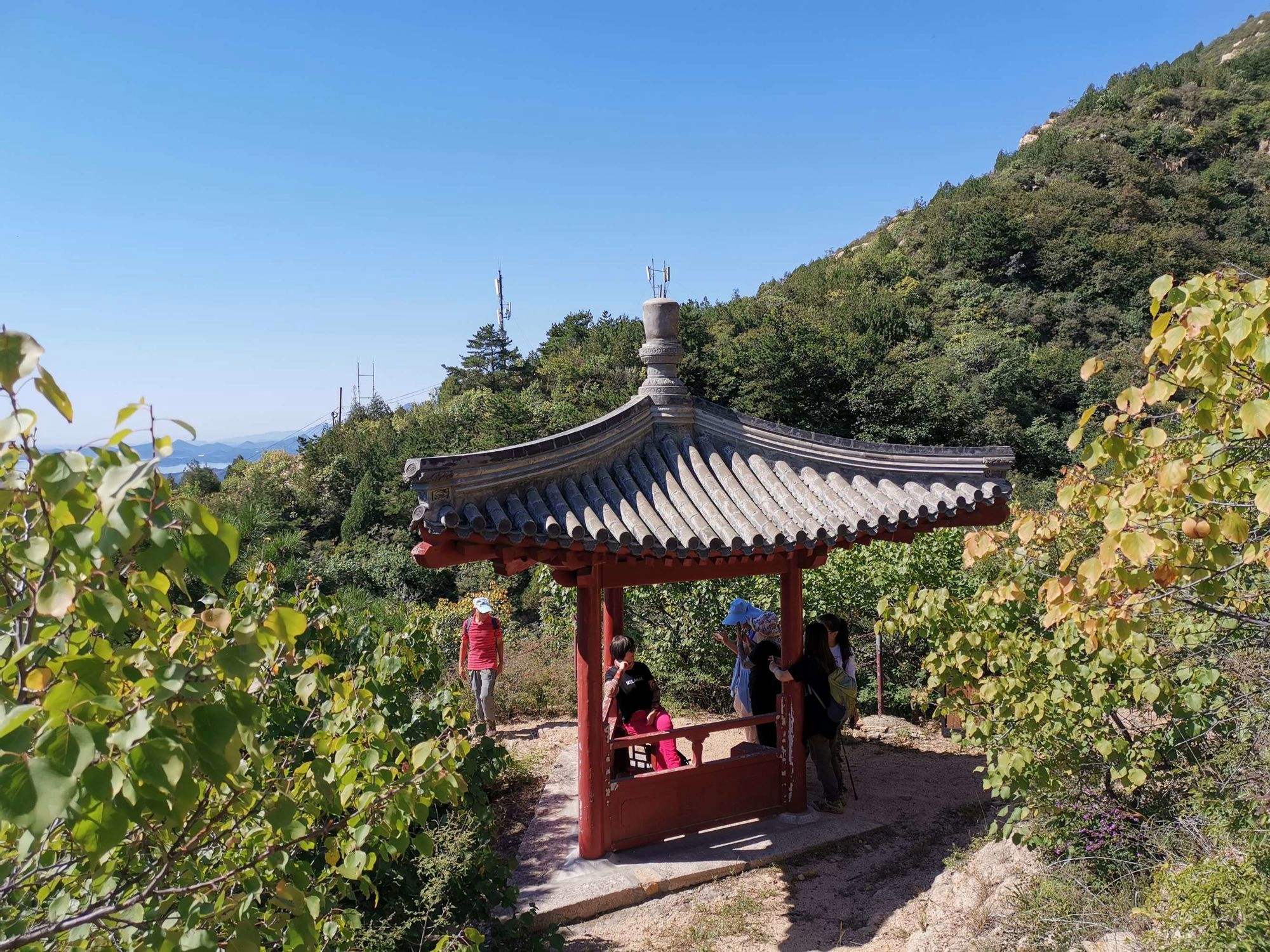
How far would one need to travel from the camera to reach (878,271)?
4084 cm

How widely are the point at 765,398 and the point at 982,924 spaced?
24248 millimetres

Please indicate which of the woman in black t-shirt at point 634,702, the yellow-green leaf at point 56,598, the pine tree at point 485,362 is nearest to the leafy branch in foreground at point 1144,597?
the woman in black t-shirt at point 634,702

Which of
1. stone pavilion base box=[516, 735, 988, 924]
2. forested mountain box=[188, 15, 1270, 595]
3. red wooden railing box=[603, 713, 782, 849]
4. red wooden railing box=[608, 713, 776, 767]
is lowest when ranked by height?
stone pavilion base box=[516, 735, 988, 924]

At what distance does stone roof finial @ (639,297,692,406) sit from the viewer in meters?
5.83

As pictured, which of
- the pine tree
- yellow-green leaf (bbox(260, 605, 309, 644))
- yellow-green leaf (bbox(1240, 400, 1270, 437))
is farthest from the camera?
the pine tree

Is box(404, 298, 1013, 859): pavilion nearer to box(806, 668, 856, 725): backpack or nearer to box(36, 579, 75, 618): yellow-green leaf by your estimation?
box(806, 668, 856, 725): backpack

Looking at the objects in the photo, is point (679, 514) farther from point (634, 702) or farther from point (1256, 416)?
point (1256, 416)

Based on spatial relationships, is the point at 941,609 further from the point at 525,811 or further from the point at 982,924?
the point at 525,811

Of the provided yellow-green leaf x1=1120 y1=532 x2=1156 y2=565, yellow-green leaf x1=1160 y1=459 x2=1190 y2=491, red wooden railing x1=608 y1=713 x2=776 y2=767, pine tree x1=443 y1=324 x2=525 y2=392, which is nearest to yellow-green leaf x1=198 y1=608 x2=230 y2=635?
yellow-green leaf x1=1120 y1=532 x2=1156 y2=565

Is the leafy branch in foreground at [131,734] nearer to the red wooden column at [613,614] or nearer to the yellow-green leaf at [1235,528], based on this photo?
the yellow-green leaf at [1235,528]

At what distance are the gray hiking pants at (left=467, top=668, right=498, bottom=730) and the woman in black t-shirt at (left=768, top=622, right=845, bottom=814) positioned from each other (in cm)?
351

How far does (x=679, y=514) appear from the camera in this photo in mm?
5129

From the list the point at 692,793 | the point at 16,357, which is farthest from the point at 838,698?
the point at 16,357

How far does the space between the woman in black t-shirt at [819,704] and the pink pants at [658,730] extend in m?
0.96
